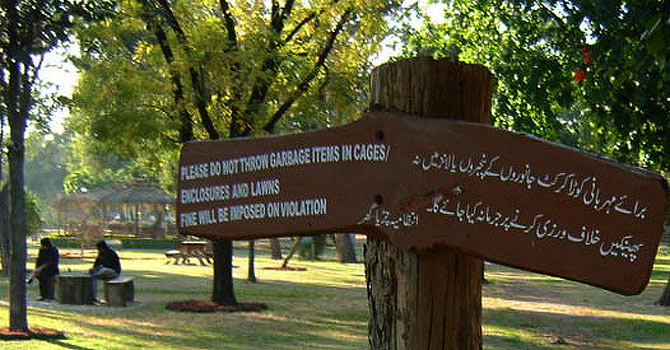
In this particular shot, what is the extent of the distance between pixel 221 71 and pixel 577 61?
21.5ft

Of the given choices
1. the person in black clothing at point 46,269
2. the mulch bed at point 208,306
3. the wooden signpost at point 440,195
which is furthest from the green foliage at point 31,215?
the wooden signpost at point 440,195

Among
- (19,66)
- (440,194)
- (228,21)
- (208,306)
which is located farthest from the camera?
(208,306)

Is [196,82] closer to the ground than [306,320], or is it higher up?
higher up

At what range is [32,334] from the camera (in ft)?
48.2

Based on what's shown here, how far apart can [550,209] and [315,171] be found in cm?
93

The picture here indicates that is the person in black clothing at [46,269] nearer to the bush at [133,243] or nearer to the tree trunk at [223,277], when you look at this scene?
the tree trunk at [223,277]

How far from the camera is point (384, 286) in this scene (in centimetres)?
370

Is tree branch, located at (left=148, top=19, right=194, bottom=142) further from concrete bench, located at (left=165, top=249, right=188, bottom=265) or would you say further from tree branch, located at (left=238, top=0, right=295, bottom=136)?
concrete bench, located at (left=165, top=249, right=188, bottom=265)

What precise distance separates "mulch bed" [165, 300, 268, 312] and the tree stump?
1563 millimetres

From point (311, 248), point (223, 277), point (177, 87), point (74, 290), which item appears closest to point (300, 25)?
point (177, 87)

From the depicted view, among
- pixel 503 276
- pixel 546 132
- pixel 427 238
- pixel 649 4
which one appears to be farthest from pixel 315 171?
pixel 503 276

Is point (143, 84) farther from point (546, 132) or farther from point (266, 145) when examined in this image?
point (266, 145)

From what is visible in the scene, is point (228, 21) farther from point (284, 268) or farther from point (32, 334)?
point (284, 268)

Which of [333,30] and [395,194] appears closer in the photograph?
[395,194]
